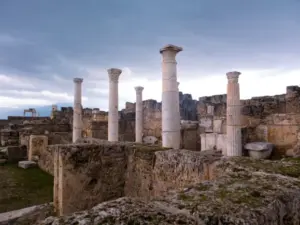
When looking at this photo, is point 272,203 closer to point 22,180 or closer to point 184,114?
→ point 22,180

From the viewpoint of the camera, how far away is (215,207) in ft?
5.48

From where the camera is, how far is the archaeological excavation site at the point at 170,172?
1636 millimetres

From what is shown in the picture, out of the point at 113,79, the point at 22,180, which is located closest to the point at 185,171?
the point at 22,180

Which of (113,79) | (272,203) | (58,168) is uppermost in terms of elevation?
(113,79)

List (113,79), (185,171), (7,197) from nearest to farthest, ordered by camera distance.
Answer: (185,171) < (7,197) < (113,79)

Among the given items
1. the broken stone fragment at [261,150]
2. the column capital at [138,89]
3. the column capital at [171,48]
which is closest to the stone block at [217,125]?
the broken stone fragment at [261,150]

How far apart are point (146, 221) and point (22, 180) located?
980cm

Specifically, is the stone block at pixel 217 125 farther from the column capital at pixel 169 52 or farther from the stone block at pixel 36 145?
the stone block at pixel 36 145

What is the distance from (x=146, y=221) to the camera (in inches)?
55.7

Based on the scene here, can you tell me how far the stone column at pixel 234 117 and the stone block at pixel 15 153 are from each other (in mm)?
11712

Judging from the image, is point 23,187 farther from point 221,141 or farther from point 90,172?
point 221,141

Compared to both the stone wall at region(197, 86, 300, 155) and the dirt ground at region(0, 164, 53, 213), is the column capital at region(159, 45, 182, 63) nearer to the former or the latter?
the dirt ground at region(0, 164, 53, 213)

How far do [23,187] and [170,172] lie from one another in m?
6.51

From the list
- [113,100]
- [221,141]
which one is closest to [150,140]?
[113,100]
